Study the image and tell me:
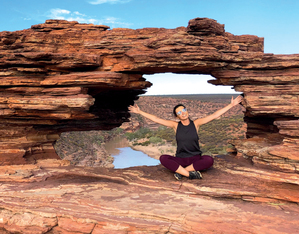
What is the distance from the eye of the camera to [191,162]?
8078mm

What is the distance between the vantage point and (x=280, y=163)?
7.50 m

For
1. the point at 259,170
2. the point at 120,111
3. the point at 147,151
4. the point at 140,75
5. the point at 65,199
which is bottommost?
the point at 147,151

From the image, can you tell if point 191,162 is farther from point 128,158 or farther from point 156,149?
point 156,149

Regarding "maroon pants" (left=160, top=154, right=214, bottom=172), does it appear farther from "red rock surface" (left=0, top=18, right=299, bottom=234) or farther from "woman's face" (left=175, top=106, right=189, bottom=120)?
"woman's face" (left=175, top=106, right=189, bottom=120)

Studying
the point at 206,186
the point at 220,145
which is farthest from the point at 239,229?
the point at 220,145

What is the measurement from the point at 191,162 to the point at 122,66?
13.5 ft

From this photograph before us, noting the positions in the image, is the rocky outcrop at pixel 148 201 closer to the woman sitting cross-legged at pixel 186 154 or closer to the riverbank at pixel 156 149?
the woman sitting cross-legged at pixel 186 154

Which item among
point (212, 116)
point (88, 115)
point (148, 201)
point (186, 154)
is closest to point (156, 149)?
point (88, 115)

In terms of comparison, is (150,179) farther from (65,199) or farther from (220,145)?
(220,145)

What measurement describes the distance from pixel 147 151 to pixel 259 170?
25.5 m

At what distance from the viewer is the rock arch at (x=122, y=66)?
26.6 ft

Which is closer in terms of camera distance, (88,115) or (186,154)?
(186,154)

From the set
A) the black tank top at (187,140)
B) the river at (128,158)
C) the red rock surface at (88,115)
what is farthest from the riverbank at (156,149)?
the black tank top at (187,140)

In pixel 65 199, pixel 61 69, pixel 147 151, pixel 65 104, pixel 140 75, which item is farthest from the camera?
pixel 147 151
